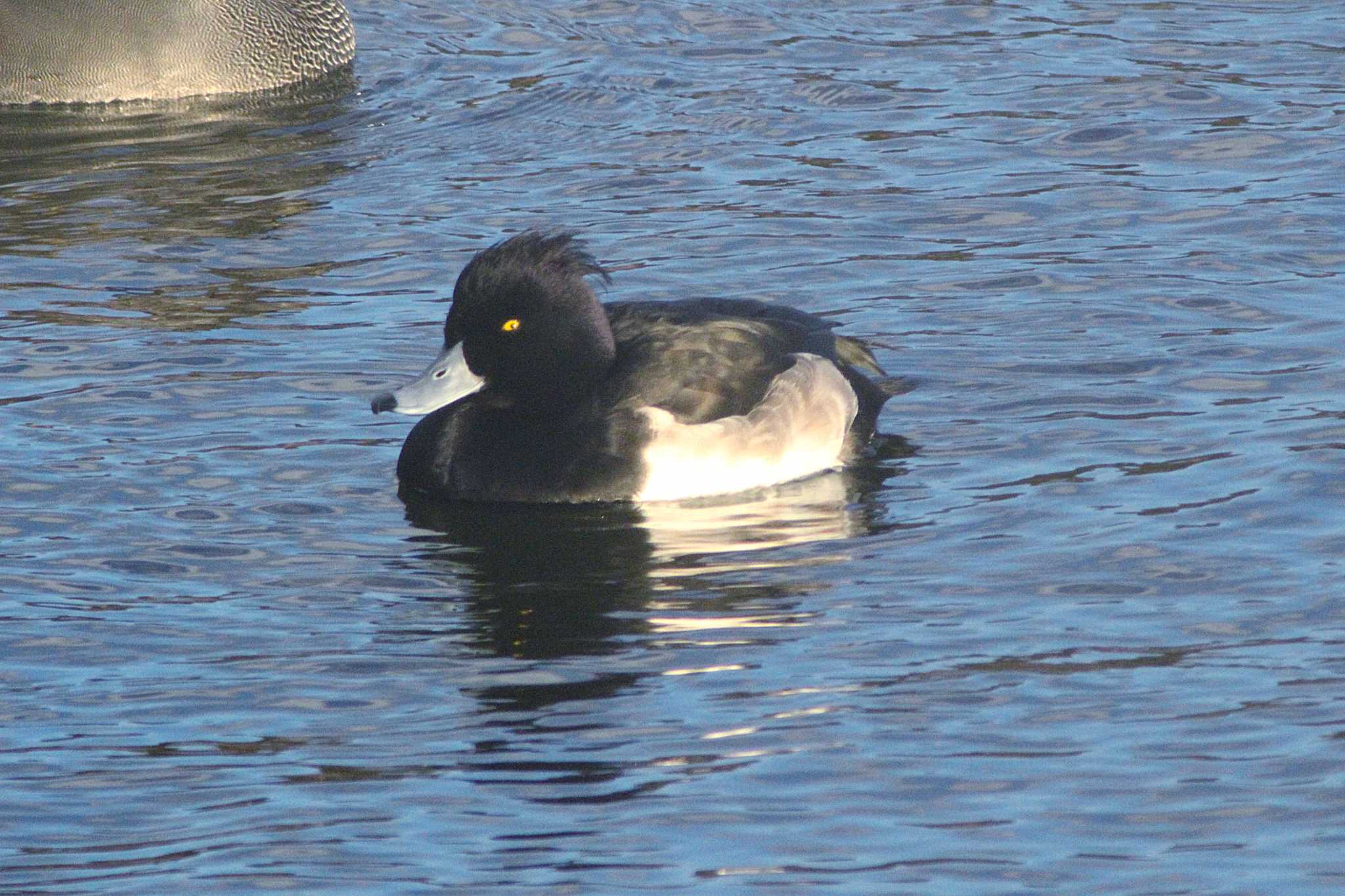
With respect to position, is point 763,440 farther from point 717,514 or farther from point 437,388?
point 437,388

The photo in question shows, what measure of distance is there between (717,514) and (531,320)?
101cm

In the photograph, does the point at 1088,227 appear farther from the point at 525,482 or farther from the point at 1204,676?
the point at 1204,676

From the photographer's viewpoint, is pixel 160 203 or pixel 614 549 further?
pixel 160 203

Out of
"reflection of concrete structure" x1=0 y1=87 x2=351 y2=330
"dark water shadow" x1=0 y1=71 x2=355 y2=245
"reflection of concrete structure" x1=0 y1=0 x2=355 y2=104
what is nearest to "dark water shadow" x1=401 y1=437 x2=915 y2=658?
"reflection of concrete structure" x1=0 y1=87 x2=351 y2=330

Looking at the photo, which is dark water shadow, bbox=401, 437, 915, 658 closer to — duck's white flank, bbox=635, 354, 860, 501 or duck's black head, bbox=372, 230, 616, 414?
duck's white flank, bbox=635, 354, 860, 501

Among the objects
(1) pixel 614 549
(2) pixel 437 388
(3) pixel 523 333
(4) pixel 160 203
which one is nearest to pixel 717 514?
(1) pixel 614 549

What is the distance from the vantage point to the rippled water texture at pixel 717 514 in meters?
6.25

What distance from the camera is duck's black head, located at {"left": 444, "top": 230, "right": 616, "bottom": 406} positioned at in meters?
8.98

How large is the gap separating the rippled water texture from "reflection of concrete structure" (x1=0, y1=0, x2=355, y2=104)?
22cm

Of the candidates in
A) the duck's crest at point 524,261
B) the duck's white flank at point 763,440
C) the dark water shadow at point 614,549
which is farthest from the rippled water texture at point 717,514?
the duck's crest at point 524,261

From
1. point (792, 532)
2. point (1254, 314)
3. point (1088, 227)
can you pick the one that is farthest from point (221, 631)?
point (1088, 227)

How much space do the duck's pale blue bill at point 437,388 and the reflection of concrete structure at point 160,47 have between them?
7097mm

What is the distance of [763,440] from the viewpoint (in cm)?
917

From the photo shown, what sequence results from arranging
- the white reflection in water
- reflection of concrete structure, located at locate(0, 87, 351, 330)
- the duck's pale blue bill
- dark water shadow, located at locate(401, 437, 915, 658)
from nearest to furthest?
dark water shadow, located at locate(401, 437, 915, 658) → the white reflection in water → the duck's pale blue bill → reflection of concrete structure, located at locate(0, 87, 351, 330)
